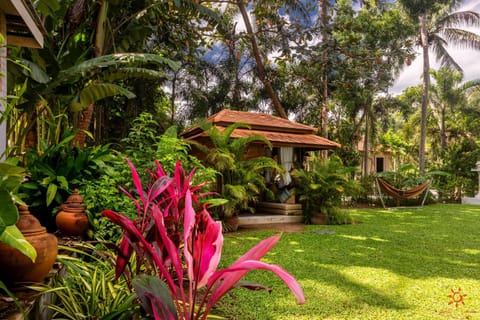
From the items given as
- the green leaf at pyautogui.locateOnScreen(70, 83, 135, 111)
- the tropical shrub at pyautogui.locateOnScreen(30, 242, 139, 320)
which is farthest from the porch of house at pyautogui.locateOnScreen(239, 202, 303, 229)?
the tropical shrub at pyautogui.locateOnScreen(30, 242, 139, 320)

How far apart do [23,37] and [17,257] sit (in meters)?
2.85

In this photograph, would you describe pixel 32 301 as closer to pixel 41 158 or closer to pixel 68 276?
pixel 68 276

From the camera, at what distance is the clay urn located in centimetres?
A: 339

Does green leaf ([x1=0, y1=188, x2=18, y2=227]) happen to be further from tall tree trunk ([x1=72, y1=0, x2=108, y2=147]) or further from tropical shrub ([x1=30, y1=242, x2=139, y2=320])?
tall tree trunk ([x1=72, y1=0, x2=108, y2=147])

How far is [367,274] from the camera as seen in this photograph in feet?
13.5

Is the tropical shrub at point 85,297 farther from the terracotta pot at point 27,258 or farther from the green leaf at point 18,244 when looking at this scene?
the green leaf at point 18,244

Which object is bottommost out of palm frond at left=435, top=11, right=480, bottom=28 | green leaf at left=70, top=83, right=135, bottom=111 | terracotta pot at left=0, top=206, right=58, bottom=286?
terracotta pot at left=0, top=206, right=58, bottom=286

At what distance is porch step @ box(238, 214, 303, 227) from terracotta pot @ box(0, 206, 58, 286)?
6.52 metres

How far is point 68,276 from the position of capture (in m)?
2.57

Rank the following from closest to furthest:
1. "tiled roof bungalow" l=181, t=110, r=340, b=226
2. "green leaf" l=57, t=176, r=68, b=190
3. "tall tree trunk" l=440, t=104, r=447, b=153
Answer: "green leaf" l=57, t=176, r=68, b=190
"tiled roof bungalow" l=181, t=110, r=340, b=226
"tall tree trunk" l=440, t=104, r=447, b=153

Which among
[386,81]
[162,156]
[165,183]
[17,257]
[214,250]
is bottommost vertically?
[17,257]

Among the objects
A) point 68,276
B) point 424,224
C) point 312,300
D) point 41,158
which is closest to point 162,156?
point 41,158

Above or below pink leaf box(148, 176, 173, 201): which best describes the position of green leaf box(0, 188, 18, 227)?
below

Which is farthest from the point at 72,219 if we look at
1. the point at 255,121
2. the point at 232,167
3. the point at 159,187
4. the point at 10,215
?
the point at 255,121
